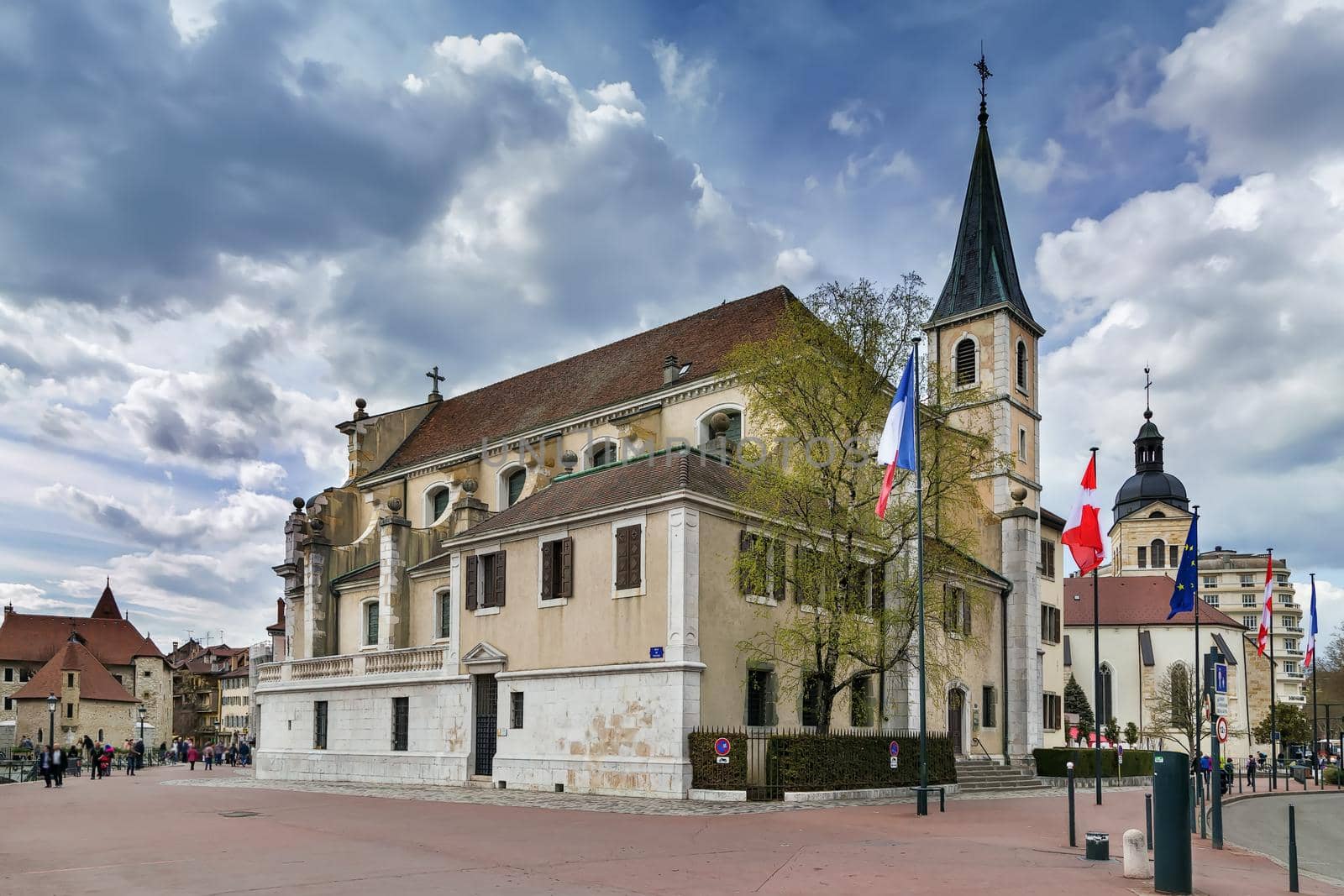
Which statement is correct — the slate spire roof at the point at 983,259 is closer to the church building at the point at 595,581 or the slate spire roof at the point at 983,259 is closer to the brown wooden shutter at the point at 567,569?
the church building at the point at 595,581

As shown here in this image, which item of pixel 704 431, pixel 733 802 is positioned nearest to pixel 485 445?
pixel 704 431

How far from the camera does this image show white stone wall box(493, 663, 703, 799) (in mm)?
23969

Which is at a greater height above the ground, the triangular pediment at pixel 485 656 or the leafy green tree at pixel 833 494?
the leafy green tree at pixel 833 494

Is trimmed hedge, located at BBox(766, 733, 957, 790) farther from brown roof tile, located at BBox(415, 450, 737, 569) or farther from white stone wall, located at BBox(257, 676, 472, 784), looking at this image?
white stone wall, located at BBox(257, 676, 472, 784)

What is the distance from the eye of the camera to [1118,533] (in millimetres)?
97375

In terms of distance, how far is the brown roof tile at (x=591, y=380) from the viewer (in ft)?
118

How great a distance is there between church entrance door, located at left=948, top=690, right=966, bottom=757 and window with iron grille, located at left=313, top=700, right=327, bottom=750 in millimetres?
19955

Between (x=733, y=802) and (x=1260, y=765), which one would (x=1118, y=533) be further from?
(x=733, y=802)

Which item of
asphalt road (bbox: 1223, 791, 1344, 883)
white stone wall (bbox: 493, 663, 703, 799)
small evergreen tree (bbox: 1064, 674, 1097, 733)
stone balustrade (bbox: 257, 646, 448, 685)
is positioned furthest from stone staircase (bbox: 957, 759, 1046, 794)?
small evergreen tree (bbox: 1064, 674, 1097, 733)

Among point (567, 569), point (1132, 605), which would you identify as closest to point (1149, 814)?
point (567, 569)

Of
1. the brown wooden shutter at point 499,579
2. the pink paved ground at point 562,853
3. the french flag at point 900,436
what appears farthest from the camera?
the brown wooden shutter at point 499,579

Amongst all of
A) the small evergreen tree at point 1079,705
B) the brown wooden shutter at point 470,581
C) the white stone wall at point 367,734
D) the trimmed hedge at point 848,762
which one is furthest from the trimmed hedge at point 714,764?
the small evergreen tree at point 1079,705

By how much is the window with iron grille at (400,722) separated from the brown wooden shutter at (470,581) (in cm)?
390

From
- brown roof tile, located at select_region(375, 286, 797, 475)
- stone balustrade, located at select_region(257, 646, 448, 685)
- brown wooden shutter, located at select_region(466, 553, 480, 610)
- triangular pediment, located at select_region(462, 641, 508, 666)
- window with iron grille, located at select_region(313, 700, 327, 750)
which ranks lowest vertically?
window with iron grille, located at select_region(313, 700, 327, 750)
